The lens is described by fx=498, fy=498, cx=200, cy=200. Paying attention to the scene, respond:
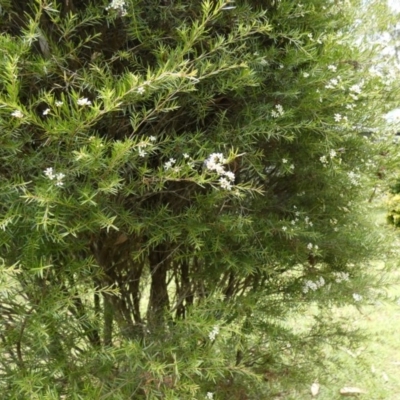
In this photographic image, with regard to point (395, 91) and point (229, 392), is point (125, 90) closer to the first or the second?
point (395, 91)

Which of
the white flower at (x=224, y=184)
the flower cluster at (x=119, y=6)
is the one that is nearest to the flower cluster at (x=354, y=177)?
the white flower at (x=224, y=184)

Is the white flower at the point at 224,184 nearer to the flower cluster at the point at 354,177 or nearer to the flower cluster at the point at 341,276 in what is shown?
the flower cluster at the point at 354,177

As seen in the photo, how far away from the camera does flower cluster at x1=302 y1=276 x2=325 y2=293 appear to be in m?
2.49

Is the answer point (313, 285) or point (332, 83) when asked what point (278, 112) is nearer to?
point (332, 83)

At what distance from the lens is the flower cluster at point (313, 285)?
2.49 meters

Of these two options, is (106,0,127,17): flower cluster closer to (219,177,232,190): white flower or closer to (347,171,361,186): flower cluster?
(219,177,232,190): white flower

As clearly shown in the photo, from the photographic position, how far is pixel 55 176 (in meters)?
1.56

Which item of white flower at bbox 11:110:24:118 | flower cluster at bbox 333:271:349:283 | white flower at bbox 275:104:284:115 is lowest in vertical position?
flower cluster at bbox 333:271:349:283

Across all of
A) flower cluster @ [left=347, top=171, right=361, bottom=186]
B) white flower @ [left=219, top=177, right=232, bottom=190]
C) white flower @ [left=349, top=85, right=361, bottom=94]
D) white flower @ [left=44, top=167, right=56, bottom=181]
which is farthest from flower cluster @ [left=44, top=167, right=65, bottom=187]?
flower cluster @ [left=347, top=171, right=361, bottom=186]

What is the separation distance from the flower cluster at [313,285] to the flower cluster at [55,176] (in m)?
1.43

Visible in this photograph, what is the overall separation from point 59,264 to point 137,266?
2.20 feet

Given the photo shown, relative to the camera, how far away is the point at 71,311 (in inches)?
80.8

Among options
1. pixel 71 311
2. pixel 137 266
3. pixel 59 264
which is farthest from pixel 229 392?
pixel 59 264

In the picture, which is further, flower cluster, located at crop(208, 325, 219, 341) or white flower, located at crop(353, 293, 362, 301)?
white flower, located at crop(353, 293, 362, 301)
